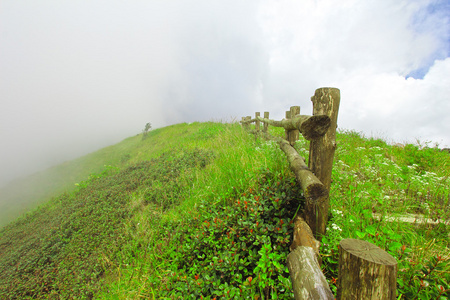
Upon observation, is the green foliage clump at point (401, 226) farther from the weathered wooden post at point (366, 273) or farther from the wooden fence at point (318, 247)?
the weathered wooden post at point (366, 273)

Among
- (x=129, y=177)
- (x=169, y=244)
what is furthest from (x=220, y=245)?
(x=129, y=177)

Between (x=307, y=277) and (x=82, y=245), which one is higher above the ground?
(x=307, y=277)

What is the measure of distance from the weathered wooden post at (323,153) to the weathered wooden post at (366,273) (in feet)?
3.62

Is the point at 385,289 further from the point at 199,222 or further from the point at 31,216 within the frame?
the point at 31,216

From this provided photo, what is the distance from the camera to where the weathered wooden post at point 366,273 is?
1120 millimetres

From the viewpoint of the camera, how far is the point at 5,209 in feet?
66.9

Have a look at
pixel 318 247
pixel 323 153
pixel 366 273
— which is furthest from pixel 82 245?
pixel 366 273

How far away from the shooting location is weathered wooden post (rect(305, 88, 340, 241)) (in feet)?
7.85

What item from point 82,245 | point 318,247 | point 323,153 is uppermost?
point 323,153

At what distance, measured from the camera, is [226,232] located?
3031 mm

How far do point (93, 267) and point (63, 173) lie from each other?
23345 millimetres

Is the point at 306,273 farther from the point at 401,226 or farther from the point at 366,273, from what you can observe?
the point at 401,226

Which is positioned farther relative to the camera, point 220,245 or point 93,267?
point 93,267

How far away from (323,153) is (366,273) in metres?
1.53
